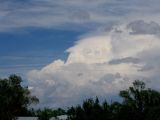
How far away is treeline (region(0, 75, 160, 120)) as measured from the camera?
98000 millimetres

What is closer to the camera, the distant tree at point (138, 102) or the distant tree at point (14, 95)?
the distant tree at point (138, 102)

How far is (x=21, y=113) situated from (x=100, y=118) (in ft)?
173

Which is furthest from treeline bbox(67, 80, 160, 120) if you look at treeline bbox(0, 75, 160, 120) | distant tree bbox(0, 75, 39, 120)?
distant tree bbox(0, 75, 39, 120)

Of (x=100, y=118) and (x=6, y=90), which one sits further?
(x=6, y=90)

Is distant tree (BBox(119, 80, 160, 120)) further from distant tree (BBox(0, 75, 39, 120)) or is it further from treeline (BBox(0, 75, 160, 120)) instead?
distant tree (BBox(0, 75, 39, 120))

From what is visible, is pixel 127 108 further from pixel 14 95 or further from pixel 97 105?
pixel 14 95

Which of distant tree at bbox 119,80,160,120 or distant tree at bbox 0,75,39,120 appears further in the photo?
distant tree at bbox 0,75,39,120

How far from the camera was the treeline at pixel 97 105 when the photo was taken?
9800 cm

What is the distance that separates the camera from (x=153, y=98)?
110688mm

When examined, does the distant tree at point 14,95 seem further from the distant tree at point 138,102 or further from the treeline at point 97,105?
the distant tree at point 138,102

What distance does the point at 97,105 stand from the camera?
325 feet

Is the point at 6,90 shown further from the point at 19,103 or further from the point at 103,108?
the point at 103,108

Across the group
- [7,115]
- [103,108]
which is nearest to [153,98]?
[103,108]

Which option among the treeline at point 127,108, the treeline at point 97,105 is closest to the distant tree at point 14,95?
the treeline at point 97,105
